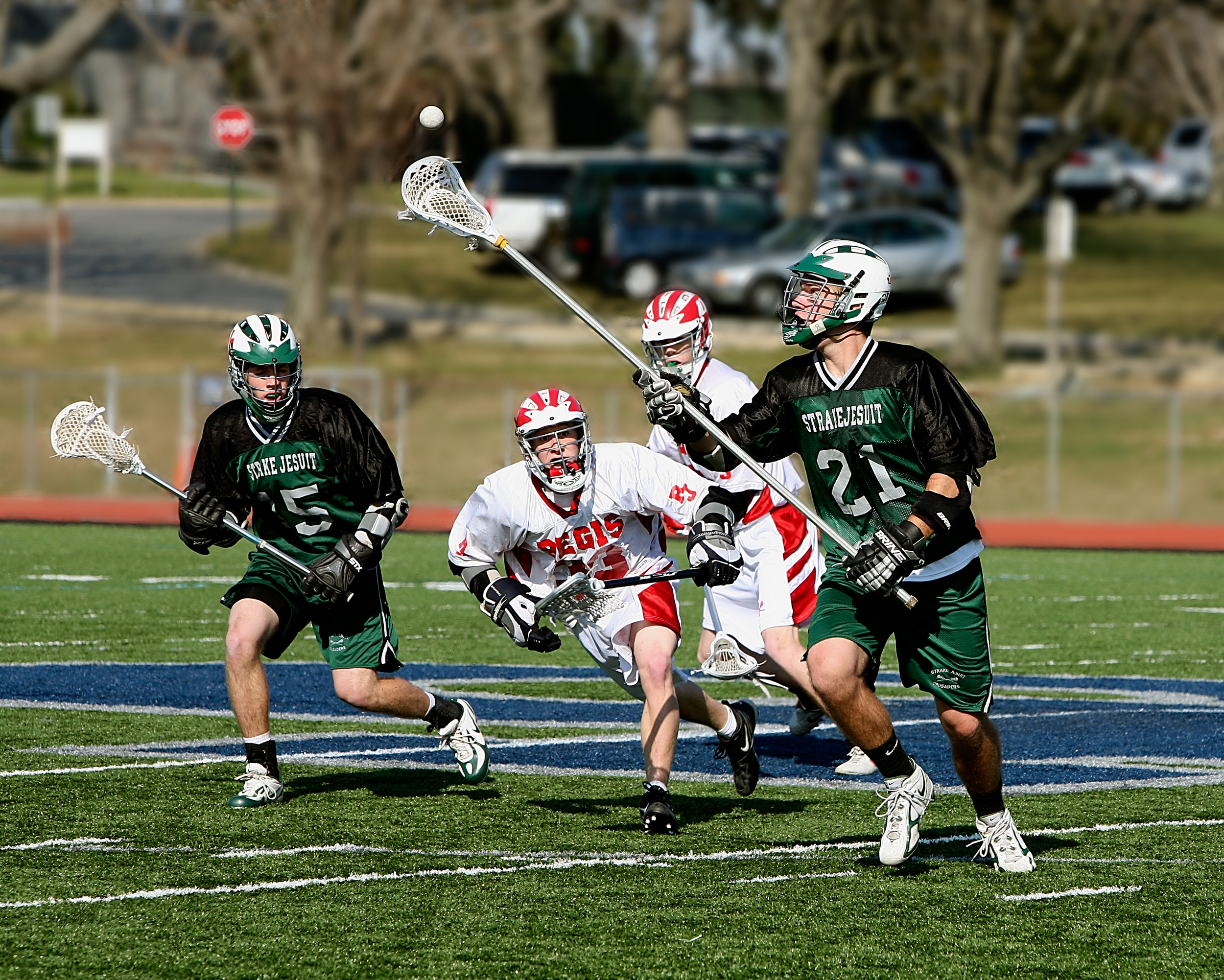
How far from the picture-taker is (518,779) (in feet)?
24.8

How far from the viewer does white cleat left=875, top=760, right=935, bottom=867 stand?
5719 mm

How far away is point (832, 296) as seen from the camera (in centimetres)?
A: 604

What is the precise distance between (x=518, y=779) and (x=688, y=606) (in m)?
6.59

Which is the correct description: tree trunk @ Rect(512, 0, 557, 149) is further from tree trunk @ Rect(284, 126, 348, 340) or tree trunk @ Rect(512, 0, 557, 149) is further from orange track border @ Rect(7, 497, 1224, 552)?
orange track border @ Rect(7, 497, 1224, 552)

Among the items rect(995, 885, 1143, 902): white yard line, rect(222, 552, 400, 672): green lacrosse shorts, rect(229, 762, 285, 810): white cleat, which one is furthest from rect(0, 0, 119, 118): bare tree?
rect(995, 885, 1143, 902): white yard line

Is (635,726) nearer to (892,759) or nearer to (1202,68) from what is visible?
(892,759)

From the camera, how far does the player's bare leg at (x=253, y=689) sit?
273 inches

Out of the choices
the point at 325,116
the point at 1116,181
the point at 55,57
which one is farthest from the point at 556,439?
the point at 1116,181

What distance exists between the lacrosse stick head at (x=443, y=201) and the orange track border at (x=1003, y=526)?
12453 mm

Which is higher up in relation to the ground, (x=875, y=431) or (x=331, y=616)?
(x=875, y=431)

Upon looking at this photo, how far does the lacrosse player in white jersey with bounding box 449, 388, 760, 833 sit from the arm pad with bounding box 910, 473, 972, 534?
95cm

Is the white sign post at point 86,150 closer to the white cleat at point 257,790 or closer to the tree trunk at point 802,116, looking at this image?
the tree trunk at point 802,116

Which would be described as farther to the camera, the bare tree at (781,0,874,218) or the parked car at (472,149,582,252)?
the bare tree at (781,0,874,218)

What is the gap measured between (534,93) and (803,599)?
33488mm
